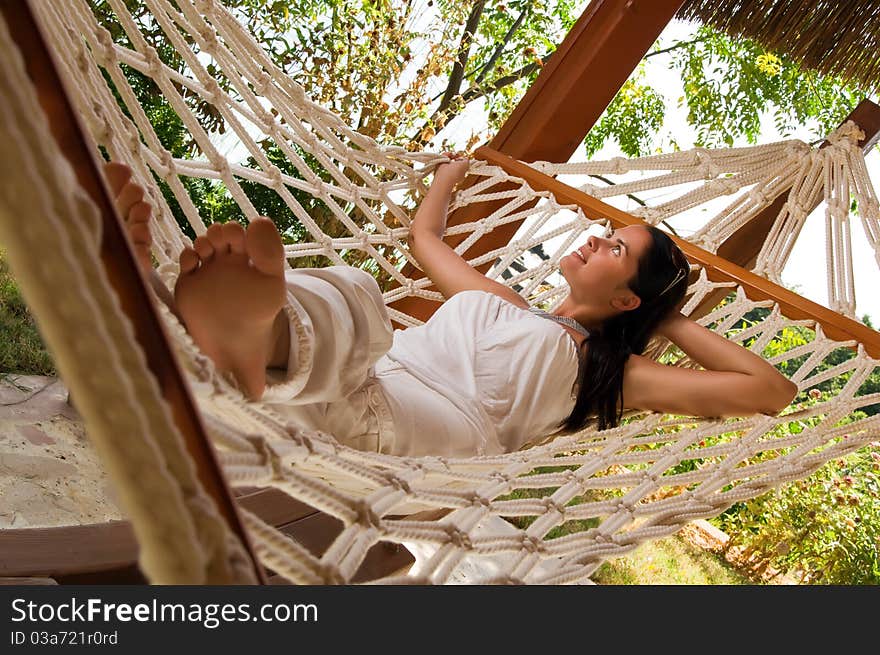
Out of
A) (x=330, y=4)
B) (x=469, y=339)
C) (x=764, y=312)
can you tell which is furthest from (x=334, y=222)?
(x=764, y=312)

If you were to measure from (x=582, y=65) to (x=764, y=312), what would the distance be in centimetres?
336

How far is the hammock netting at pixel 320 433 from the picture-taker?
33cm

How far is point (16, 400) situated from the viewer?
2496mm

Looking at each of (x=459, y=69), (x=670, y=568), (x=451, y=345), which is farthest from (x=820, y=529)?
(x=459, y=69)

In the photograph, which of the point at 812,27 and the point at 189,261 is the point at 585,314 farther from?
the point at 812,27

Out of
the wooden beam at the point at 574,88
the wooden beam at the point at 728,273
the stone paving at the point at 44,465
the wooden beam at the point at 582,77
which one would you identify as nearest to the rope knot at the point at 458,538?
the wooden beam at the point at 728,273

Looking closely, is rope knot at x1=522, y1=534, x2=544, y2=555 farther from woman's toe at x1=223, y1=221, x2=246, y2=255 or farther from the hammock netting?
woman's toe at x1=223, y1=221, x2=246, y2=255

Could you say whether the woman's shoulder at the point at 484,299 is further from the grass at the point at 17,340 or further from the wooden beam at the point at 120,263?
the grass at the point at 17,340

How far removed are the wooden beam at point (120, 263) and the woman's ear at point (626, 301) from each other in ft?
3.87

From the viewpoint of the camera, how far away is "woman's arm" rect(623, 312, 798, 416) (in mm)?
1331

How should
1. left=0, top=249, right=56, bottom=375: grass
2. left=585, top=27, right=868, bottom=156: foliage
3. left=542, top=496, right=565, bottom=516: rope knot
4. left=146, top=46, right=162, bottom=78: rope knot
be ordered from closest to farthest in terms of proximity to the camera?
left=542, top=496, right=565, bottom=516: rope knot, left=146, top=46, right=162, bottom=78: rope knot, left=0, top=249, right=56, bottom=375: grass, left=585, top=27, right=868, bottom=156: foliage

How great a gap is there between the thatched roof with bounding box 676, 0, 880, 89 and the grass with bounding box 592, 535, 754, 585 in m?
1.62

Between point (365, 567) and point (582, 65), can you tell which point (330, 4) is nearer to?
point (582, 65)

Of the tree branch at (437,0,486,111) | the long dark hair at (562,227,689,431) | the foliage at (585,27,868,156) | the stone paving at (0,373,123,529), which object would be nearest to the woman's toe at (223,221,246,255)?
the long dark hair at (562,227,689,431)
